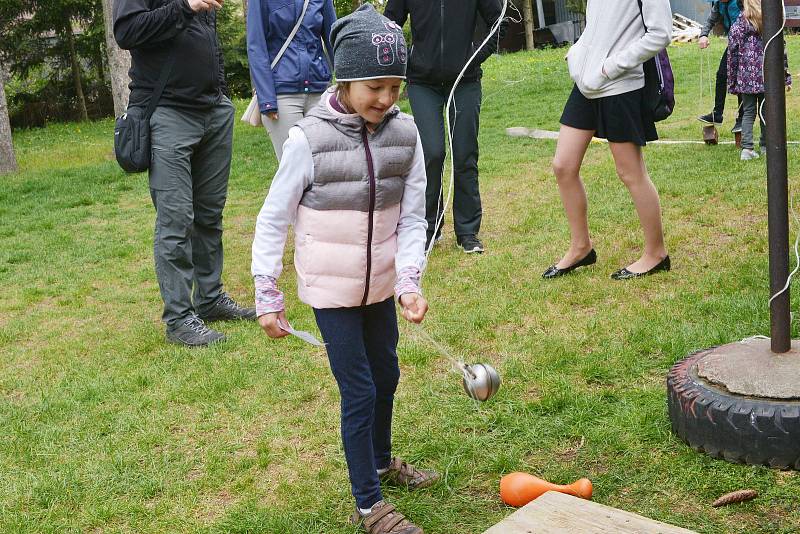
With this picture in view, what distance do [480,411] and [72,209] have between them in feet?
24.1

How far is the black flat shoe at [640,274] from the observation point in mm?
→ 5130

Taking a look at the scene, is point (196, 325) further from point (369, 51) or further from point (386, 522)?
point (369, 51)

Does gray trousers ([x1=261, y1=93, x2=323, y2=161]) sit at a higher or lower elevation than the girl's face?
lower

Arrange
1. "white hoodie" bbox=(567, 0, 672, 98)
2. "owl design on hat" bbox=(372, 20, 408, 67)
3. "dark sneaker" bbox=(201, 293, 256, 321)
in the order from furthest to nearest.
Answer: "dark sneaker" bbox=(201, 293, 256, 321) < "white hoodie" bbox=(567, 0, 672, 98) < "owl design on hat" bbox=(372, 20, 408, 67)

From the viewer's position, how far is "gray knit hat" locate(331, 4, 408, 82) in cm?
268

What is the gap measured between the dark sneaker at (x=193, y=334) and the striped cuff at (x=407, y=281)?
2.27m

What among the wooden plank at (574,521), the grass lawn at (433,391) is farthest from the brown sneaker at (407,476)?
the wooden plank at (574,521)

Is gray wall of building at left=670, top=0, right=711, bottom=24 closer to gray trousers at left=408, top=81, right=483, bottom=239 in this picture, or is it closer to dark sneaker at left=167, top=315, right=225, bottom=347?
gray trousers at left=408, top=81, right=483, bottom=239

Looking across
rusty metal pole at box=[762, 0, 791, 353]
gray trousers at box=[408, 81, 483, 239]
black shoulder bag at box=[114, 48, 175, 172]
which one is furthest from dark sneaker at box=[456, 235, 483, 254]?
rusty metal pole at box=[762, 0, 791, 353]

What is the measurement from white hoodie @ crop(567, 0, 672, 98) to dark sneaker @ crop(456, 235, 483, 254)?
4.94 feet

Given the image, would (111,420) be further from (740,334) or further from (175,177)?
(740,334)

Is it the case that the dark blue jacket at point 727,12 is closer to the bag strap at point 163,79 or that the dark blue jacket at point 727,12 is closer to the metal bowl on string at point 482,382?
the bag strap at point 163,79

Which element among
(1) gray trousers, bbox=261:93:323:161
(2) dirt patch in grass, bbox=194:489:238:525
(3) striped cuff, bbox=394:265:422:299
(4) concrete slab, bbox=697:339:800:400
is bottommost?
(2) dirt patch in grass, bbox=194:489:238:525

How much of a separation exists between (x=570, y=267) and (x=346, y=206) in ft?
9.27
